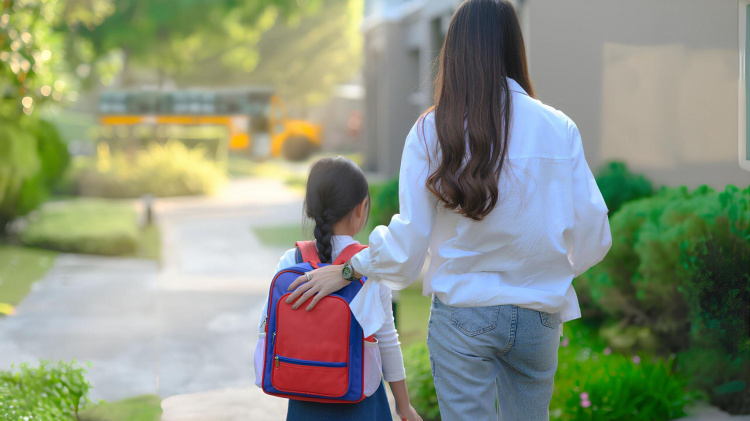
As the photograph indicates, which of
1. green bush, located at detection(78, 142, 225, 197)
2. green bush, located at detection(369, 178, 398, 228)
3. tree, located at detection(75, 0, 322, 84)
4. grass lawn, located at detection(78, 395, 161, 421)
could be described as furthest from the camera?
tree, located at detection(75, 0, 322, 84)

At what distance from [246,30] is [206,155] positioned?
4.65 m

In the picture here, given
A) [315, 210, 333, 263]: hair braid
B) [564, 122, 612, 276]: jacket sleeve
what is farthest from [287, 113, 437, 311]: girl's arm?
[564, 122, 612, 276]: jacket sleeve

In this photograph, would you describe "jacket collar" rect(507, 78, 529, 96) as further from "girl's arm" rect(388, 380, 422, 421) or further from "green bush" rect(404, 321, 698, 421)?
"green bush" rect(404, 321, 698, 421)

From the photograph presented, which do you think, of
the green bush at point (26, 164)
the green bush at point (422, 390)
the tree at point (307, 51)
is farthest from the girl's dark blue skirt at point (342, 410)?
the tree at point (307, 51)

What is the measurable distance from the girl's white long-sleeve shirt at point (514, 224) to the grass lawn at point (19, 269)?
599cm

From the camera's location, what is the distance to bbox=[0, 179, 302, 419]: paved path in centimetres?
512

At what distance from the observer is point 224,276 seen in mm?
8906

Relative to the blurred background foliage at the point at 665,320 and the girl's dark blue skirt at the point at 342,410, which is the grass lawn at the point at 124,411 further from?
the girl's dark blue skirt at the point at 342,410

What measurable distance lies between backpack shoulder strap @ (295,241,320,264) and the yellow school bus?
72.8 ft

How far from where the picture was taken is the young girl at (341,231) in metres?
2.34

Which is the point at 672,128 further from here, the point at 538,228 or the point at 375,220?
the point at 375,220

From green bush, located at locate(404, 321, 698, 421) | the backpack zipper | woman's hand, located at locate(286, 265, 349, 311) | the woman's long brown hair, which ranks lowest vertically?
green bush, located at locate(404, 321, 698, 421)

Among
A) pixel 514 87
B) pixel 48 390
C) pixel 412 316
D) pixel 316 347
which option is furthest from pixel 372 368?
pixel 412 316

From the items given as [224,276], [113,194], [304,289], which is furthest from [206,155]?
[304,289]
